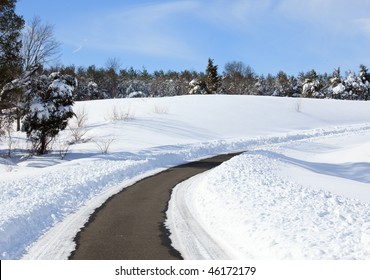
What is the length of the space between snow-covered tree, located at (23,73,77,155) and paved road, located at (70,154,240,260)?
12.7 metres

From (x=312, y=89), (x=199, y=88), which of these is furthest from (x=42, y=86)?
(x=312, y=89)

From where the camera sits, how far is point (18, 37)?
22.3m

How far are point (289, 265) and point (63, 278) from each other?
3322 millimetres

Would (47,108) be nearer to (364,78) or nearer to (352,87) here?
(352,87)

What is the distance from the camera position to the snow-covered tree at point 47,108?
24.2 m

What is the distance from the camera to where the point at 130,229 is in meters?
8.25

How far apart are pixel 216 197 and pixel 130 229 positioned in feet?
10.5

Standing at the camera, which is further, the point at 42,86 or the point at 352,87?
the point at 352,87

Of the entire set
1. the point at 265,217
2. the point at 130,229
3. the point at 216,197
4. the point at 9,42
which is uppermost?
the point at 9,42

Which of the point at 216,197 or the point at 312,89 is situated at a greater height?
the point at 312,89

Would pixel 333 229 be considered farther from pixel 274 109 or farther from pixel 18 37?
pixel 274 109

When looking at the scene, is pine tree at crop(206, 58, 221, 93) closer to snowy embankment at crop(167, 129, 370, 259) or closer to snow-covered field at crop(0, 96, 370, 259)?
snow-covered field at crop(0, 96, 370, 259)

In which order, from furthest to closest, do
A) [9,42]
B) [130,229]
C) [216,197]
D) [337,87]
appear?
[337,87], [9,42], [216,197], [130,229]

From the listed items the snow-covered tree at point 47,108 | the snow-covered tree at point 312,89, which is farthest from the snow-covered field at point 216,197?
the snow-covered tree at point 312,89
